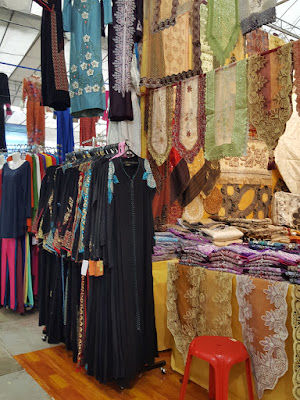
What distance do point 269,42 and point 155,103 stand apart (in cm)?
153

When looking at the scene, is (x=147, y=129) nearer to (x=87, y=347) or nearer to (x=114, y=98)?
(x=114, y=98)

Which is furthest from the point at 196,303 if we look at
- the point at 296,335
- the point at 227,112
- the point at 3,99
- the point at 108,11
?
the point at 3,99

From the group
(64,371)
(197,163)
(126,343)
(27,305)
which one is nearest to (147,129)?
(197,163)

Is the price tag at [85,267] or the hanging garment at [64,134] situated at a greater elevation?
the hanging garment at [64,134]

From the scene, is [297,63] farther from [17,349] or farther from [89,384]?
[17,349]

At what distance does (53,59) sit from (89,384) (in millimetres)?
2747

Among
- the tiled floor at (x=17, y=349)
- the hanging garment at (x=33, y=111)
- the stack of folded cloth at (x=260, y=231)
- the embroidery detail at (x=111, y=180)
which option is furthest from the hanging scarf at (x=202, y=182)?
the hanging garment at (x=33, y=111)

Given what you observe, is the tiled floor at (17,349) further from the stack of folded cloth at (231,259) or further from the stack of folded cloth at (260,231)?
the stack of folded cloth at (260,231)

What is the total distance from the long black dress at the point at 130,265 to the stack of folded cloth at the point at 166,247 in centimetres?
37

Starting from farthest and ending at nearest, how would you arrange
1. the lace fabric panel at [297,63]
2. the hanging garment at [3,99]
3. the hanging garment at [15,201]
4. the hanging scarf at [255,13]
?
the hanging garment at [3,99]
the hanging garment at [15,201]
the hanging scarf at [255,13]
the lace fabric panel at [297,63]

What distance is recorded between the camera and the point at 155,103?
10.6ft

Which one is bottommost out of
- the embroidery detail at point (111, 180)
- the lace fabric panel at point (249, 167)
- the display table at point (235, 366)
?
the display table at point (235, 366)

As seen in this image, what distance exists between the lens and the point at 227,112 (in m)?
2.57

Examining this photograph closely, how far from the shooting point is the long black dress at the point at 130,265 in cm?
239
